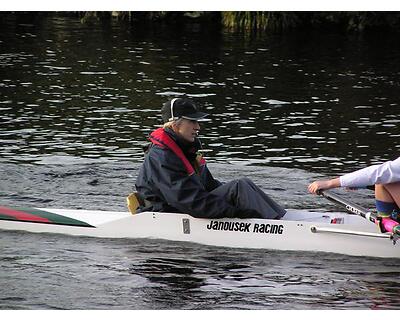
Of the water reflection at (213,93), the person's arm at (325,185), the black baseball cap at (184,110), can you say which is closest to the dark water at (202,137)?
→ the water reflection at (213,93)

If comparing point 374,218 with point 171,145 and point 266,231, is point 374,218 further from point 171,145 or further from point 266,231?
point 171,145

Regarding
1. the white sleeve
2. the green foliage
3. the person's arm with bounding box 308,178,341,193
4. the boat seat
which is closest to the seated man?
the boat seat

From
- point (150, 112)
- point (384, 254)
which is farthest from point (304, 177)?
point (150, 112)

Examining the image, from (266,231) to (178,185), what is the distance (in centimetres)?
119

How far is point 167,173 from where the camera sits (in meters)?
10.9

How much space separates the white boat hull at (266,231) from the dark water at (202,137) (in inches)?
4.9

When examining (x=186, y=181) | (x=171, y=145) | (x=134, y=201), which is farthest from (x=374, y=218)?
(x=134, y=201)

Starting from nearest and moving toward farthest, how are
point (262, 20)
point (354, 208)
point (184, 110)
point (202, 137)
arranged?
point (354, 208) → point (184, 110) → point (202, 137) → point (262, 20)

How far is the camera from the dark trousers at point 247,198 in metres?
11.1

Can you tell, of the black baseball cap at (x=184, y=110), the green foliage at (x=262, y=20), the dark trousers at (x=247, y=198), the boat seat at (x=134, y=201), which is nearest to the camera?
the black baseball cap at (x=184, y=110)

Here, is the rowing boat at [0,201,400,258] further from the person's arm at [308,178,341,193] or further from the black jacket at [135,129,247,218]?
the person's arm at [308,178,341,193]

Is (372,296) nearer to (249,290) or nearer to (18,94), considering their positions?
(249,290)

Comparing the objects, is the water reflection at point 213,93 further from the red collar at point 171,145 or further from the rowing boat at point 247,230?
the red collar at point 171,145

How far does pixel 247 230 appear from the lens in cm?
1120
